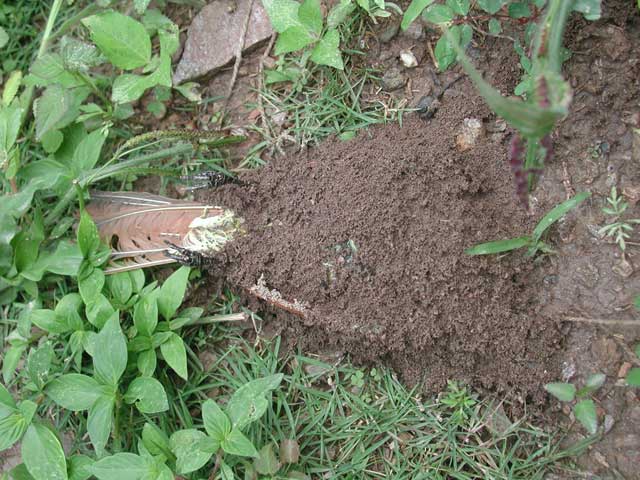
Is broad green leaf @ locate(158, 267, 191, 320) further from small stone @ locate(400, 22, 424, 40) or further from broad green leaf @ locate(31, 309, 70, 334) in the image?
small stone @ locate(400, 22, 424, 40)

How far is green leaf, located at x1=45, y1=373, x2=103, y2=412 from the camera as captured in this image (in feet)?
5.91

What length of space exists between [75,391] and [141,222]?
0.59m

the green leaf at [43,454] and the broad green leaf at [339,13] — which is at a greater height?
the broad green leaf at [339,13]

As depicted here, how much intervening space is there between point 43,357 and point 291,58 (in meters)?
1.28

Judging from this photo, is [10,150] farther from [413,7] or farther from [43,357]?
[413,7]

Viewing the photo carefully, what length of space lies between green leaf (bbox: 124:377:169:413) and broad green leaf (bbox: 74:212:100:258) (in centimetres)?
47

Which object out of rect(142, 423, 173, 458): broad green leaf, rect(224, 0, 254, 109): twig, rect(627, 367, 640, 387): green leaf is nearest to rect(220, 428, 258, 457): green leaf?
rect(142, 423, 173, 458): broad green leaf

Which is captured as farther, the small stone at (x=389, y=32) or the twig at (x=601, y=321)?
the small stone at (x=389, y=32)

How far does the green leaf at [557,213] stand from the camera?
5.40ft

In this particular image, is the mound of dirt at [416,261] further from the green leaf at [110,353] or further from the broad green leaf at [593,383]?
the green leaf at [110,353]

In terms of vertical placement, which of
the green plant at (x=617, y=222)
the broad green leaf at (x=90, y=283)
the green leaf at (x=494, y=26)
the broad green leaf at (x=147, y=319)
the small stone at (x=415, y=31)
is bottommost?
the broad green leaf at (x=147, y=319)

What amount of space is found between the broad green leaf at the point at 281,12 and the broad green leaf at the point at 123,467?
139 centimetres

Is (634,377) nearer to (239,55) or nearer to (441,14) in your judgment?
(441,14)

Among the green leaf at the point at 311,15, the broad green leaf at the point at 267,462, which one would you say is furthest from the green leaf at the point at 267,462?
the green leaf at the point at 311,15
